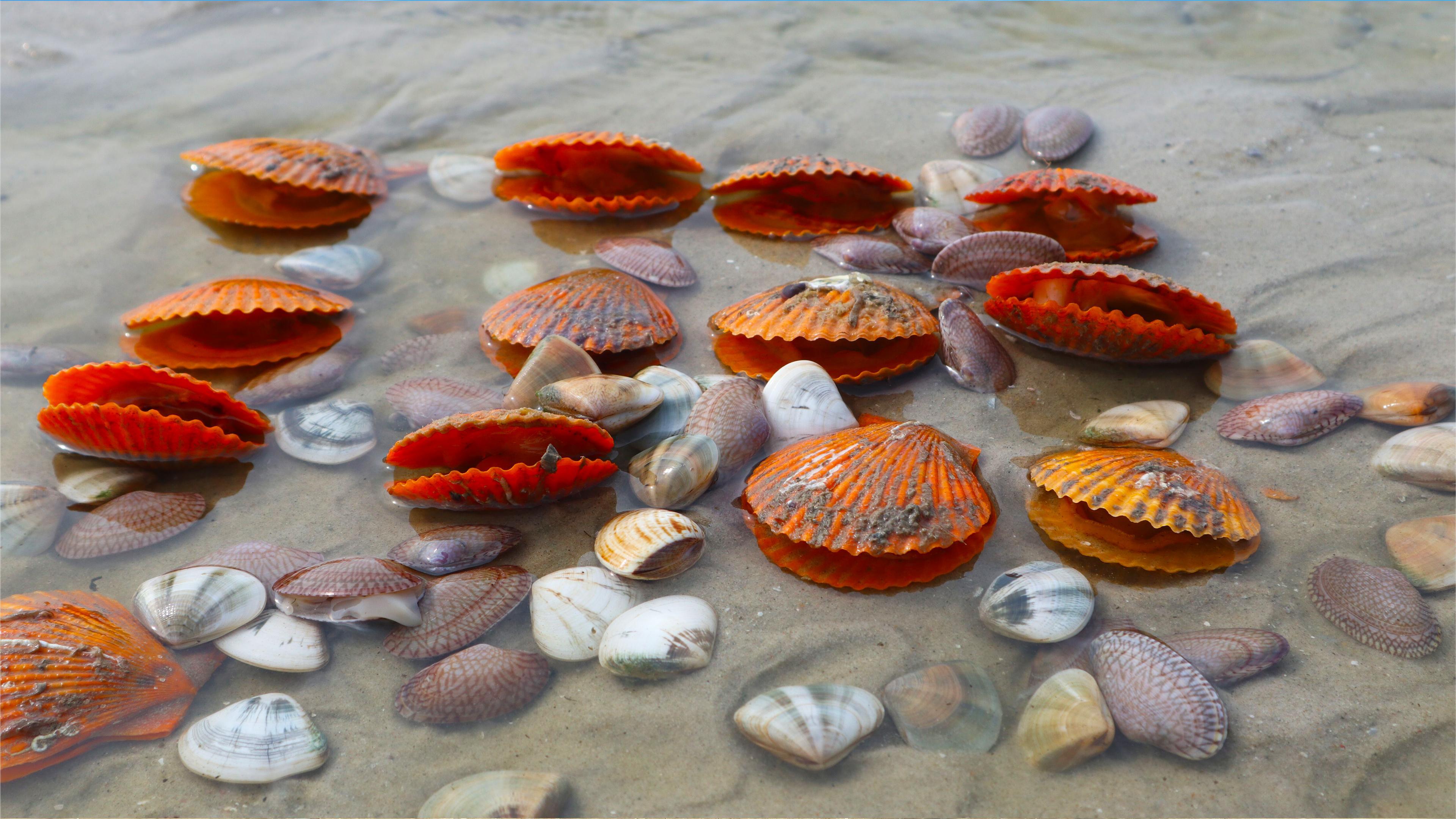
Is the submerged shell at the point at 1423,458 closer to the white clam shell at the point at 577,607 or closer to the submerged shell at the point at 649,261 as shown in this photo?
the white clam shell at the point at 577,607

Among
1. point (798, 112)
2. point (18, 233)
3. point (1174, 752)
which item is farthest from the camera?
point (798, 112)

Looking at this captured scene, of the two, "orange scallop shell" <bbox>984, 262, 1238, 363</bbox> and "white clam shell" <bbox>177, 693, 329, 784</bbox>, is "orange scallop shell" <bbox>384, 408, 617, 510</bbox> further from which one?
"orange scallop shell" <bbox>984, 262, 1238, 363</bbox>

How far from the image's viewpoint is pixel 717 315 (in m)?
3.24

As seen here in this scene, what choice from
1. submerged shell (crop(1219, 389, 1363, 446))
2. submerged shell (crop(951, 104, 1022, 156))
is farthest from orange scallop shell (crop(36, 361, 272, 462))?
submerged shell (crop(951, 104, 1022, 156))

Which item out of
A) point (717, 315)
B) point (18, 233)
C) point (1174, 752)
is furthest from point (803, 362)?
point (18, 233)

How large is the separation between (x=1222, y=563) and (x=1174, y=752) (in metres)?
0.67

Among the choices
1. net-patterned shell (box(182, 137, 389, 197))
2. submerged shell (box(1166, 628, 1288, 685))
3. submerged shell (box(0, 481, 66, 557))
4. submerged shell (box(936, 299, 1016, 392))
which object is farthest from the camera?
net-patterned shell (box(182, 137, 389, 197))

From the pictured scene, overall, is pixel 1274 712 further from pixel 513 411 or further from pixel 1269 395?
pixel 513 411

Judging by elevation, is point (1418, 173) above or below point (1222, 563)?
above

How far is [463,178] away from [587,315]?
57.7 inches

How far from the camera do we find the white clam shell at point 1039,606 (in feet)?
7.20

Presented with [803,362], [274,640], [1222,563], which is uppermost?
[803,362]

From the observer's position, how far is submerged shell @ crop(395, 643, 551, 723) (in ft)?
6.77

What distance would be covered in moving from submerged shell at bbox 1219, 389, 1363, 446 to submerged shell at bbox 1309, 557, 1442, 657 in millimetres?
517
